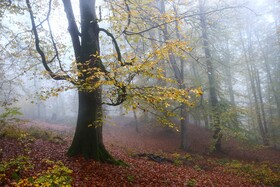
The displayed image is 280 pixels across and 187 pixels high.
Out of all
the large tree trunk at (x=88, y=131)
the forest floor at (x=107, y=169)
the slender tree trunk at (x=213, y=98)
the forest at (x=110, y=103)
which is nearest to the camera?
the forest floor at (x=107, y=169)

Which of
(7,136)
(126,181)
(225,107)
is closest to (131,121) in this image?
(225,107)

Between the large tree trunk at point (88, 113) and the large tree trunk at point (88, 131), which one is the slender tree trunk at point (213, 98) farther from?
the large tree trunk at point (88, 131)

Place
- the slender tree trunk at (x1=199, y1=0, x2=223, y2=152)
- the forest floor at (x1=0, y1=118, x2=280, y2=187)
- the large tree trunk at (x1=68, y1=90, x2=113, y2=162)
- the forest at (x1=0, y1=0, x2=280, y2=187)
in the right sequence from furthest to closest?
the slender tree trunk at (x1=199, y1=0, x2=223, y2=152) → the large tree trunk at (x1=68, y1=90, x2=113, y2=162) → the forest at (x1=0, y1=0, x2=280, y2=187) → the forest floor at (x1=0, y1=118, x2=280, y2=187)

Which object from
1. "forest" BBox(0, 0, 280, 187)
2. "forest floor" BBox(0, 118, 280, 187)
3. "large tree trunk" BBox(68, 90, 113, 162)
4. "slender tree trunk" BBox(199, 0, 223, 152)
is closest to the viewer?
"forest floor" BBox(0, 118, 280, 187)

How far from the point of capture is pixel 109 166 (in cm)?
878

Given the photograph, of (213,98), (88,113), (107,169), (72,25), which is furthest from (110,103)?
(213,98)

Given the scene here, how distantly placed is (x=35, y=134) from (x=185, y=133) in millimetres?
10459

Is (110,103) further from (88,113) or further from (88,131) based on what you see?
(88,131)

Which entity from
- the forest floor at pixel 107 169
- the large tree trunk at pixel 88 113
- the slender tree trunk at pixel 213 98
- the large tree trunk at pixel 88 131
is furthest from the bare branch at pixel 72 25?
the slender tree trunk at pixel 213 98

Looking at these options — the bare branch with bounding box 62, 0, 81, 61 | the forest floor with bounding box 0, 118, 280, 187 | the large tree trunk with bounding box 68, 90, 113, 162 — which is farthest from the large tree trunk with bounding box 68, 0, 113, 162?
the forest floor with bounding box 0, 118, 280, 187

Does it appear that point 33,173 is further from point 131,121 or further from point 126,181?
point 131,121

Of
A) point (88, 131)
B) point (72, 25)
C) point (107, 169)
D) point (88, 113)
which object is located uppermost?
point (72, 25)

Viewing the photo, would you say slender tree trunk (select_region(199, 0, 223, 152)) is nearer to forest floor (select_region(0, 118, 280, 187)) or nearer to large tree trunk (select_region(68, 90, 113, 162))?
forest floor (select_region(0, 118, 280, 187))

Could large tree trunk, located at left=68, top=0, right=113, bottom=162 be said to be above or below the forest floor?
above
